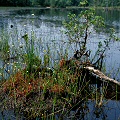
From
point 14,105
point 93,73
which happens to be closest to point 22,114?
point 14,105

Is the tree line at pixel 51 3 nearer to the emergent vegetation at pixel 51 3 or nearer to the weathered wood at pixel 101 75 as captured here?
the emergent vegetation at pixel 51 3

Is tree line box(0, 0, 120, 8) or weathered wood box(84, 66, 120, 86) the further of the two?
tree line box(0, 0, 120, 8)

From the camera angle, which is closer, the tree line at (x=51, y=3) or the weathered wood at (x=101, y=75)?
the weathered wood at (x=101, y=75)

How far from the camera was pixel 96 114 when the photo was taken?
800 centimetres

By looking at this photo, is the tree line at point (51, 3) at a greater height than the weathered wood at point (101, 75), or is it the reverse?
the tree line at point (51, 3)

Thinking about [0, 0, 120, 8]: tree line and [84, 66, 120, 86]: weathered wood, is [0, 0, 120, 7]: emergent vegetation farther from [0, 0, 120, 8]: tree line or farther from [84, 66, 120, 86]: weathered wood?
[84, 66, 120, 86]: weathered wood

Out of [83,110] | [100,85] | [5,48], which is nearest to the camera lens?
[83,110]

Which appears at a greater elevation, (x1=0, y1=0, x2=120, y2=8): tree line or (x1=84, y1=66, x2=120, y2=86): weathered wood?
(x1=0, y1=0, x2=120, y2=8): tree line

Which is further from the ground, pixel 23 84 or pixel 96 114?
pixel 23 84

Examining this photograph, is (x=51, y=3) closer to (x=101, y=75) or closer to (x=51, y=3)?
(x=51, y=3)

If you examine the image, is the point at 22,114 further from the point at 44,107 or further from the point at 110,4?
the point at 110,4

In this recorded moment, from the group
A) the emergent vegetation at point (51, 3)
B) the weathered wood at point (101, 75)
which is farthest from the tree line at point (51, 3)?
the weathered wood at point (101, 75)

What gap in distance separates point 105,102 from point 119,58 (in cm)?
717

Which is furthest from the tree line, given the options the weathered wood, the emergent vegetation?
the weathered wood
